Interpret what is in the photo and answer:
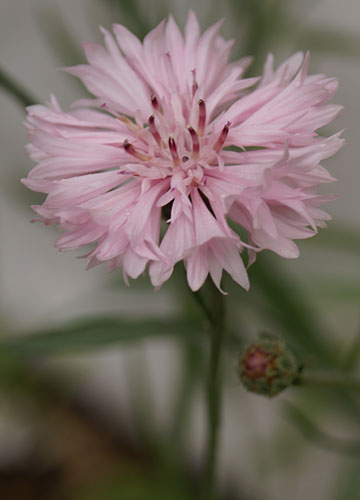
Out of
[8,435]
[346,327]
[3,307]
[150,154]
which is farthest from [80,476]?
[150,154]

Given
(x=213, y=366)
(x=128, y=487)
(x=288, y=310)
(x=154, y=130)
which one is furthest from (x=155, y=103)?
(x=128, y=487)

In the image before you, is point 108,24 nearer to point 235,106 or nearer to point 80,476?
point 235,106

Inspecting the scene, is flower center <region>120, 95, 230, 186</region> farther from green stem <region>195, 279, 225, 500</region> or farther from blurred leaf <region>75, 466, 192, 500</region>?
blurred leaf <region>75, 466, 192, 500</region>

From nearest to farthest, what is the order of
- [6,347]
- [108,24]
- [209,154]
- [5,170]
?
[209,154] < [6,347] < [108,24] < [5,170]

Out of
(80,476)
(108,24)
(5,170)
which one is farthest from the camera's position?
(5,170)

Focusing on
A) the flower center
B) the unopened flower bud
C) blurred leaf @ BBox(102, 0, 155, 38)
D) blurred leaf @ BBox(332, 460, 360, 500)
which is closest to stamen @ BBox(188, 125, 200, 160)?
the flower center
